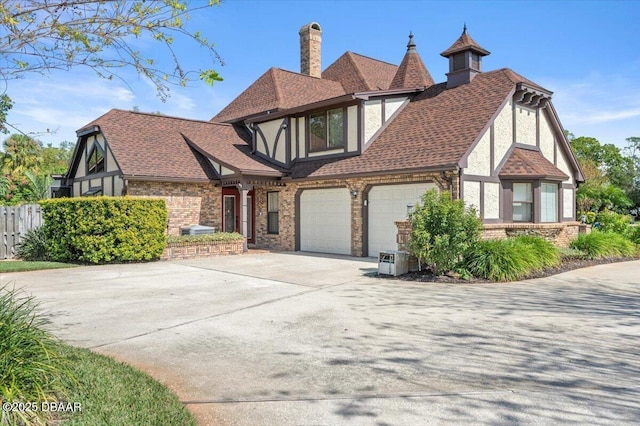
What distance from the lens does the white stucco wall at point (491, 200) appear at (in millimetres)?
14422

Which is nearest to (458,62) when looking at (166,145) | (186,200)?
(186,200)

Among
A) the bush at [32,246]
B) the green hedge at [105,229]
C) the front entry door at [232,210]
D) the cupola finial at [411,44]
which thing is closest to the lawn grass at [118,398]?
the green hedge at [105,229]

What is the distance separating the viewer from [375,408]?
4.02 meters

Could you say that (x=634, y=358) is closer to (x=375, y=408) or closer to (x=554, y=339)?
(x=554, y=339)

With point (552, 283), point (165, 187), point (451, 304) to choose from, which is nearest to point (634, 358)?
point (451, 304)

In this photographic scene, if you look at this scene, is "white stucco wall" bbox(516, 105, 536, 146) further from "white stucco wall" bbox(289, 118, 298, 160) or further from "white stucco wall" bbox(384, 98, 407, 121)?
"white stucco wall" bbox(289, 118, 298, 160)

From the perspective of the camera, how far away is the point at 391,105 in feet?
59.4

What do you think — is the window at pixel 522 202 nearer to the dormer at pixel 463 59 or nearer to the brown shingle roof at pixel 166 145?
the dormer at pixel 463 59

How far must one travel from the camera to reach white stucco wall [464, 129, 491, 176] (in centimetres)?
1400

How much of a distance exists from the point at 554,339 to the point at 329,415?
3.73 m

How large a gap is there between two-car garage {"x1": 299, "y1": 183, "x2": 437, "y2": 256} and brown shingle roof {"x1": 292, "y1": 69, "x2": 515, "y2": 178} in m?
0.89

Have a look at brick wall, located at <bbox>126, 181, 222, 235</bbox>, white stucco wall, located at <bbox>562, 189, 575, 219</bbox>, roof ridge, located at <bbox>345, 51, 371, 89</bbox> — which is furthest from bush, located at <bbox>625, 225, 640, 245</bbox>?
brick wall, located at <bbox>126, 181, 222, 235</bbox>

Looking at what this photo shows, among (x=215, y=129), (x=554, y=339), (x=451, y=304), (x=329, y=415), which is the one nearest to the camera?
(x=329, y=415)

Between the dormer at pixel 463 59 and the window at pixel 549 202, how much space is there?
5.04 metres
